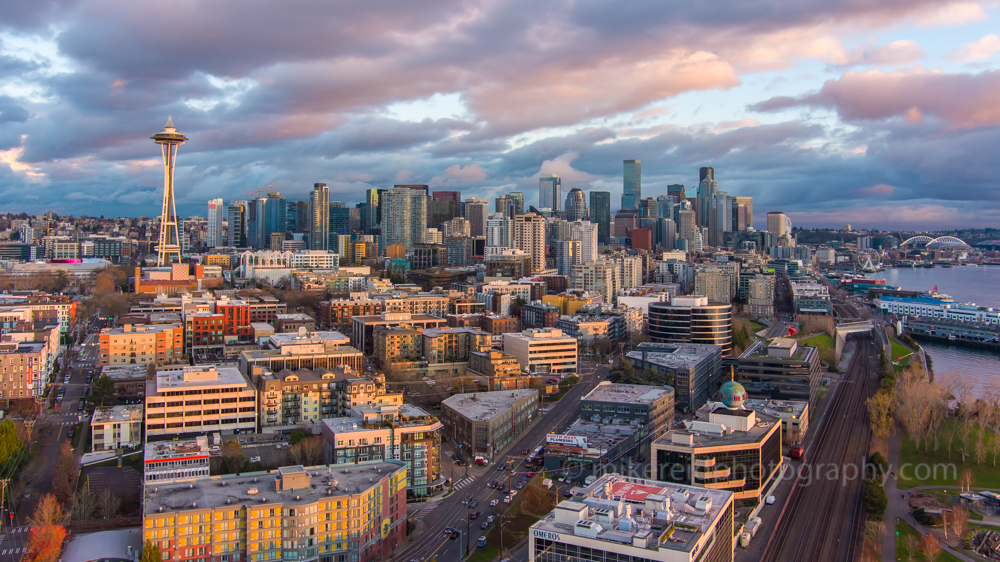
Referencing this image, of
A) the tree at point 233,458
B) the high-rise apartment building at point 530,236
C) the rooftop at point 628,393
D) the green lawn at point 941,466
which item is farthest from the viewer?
the high-rise apartment building at point 530,236

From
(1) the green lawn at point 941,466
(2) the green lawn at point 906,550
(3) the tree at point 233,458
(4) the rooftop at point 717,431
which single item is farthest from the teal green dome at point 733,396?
(3) the tree at point 233,458

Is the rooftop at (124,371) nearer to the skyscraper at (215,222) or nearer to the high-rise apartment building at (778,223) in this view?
the skyscraper at (215,222)

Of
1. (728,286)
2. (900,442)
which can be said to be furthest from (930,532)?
(728,286)

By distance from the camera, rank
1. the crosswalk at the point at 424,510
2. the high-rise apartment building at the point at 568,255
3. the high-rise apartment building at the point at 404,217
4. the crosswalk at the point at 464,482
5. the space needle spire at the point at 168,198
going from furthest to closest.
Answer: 1. the high-rise apartment building at the point at 404,217
2. the high-rise apartment building at the point at 568,255
3. the space needle spire at the point at 168,198
4. the crosswalk at the point at 464,482
5. the crosswalk at the point at 424,510

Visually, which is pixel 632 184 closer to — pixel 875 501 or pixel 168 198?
pixel 168 198

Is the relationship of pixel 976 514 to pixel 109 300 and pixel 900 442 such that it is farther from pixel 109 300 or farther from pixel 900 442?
pixel 109 300

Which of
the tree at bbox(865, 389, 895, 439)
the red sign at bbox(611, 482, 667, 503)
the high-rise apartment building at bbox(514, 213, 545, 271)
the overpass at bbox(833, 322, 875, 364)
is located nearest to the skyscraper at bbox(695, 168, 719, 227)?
the high-rise apartment building at bbox(514, 213, 545, 271)

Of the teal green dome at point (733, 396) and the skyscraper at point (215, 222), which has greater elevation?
the skyscraper at point (215, 222)
